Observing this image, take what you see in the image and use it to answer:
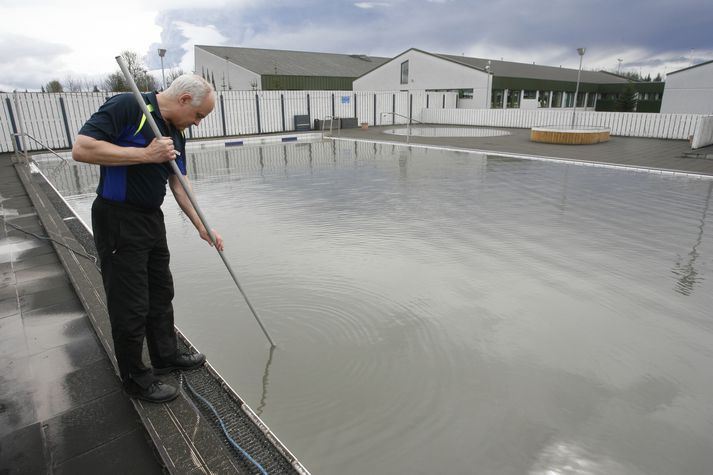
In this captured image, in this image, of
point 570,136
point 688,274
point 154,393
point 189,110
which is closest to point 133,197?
point 189,110

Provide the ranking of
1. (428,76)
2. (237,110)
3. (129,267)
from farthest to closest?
(428,76) → (237,110) → (129,267)

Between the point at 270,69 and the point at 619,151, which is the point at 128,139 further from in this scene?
the point at 270,69

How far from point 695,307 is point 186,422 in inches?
156

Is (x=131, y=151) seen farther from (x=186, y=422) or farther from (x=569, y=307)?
(x=569, y=307)

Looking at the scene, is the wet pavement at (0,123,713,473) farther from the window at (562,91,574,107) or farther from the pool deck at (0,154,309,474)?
the window at (562,91,574,107)

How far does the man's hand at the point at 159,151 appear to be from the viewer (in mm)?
2019

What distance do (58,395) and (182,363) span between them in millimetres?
627

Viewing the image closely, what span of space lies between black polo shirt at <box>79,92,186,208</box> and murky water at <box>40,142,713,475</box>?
1.30 m

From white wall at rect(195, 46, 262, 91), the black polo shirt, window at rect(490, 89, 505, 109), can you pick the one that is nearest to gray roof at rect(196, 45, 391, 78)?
white wall at rect(195, 46, 262, 91)

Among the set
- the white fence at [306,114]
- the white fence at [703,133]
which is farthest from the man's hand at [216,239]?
the white fence at [703,133]

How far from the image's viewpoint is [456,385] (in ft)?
8.96

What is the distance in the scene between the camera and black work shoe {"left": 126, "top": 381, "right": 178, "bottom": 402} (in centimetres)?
231

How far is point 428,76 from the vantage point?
3073cm

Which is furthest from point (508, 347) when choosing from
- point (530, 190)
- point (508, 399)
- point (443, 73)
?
point (443, 73)
